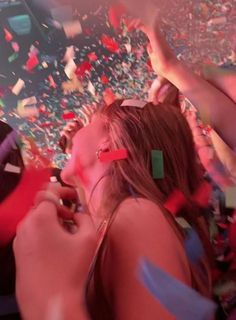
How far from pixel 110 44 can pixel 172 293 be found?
0.35 metres

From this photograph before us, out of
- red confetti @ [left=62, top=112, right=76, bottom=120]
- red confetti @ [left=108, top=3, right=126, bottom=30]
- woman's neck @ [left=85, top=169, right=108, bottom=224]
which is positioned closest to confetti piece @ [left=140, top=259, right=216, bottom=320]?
woman's neck @ [left=85, top=169, right=108, bottom=224]

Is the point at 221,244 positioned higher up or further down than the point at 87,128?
further down

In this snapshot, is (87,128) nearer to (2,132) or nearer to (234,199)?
(2,132)

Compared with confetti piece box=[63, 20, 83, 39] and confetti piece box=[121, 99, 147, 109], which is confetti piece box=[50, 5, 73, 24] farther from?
→ confetti piece box=[121, 99, 147, 109]

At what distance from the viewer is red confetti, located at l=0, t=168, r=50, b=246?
0.53 meters

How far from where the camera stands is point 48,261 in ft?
1.50

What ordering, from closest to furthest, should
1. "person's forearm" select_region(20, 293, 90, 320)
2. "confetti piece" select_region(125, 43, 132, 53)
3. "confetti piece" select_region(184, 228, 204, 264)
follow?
"person's forearm" select_region(20, 293, 90, 320) < "confetti piece" select_region(184, 228, 204, 264) < "confetti piece" select_region(125, 43, 132, 53)

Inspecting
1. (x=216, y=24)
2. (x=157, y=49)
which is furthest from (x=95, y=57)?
(x=216, y=24)

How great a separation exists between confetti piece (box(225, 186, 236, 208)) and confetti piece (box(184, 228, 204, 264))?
0.07 metres

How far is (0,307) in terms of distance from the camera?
0.55 m

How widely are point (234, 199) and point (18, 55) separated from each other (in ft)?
1.15

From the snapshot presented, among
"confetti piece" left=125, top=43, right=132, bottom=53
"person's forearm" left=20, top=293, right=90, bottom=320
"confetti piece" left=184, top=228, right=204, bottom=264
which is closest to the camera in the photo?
"person's forearm" left=20, top=293, right=90, bottom=320

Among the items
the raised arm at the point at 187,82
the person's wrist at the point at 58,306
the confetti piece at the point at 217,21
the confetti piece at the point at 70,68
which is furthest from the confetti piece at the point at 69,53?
the person's wrist at the point at 58,306

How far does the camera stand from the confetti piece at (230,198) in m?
0.64
